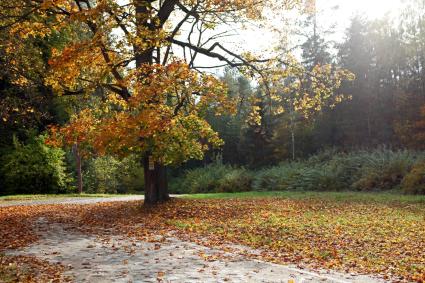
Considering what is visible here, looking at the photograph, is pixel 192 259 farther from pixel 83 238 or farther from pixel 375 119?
pixel 375 119

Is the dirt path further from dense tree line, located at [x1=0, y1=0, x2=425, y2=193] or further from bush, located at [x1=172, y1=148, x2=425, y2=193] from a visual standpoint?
dense tree line, located at [x1=0, y1=0, x2=425, y2=193]

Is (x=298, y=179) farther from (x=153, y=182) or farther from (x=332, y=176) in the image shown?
(x=153, y=182)

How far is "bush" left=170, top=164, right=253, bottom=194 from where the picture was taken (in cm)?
2667

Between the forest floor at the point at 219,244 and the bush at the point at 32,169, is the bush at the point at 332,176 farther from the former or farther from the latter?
the bush at the point at 32,169

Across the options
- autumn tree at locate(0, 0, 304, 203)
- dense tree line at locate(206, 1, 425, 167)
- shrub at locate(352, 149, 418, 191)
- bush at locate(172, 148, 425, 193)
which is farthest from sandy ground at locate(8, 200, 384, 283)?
dense tree line at locate(206, 1, 425, 167)

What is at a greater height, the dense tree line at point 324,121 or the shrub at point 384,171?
the dense tree line at point 324,121

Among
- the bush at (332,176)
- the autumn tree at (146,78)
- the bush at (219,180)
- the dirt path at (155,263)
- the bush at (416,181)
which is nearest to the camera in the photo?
the dirt path at (155,263)

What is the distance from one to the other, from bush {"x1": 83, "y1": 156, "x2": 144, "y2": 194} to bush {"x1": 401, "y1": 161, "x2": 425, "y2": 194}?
18.3 meters

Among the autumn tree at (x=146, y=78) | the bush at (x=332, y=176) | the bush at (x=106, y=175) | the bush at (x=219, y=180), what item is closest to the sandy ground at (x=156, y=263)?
the autumn tree at (x=146, y=78)

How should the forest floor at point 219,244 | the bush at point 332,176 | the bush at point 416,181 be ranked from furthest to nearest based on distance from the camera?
the bush at point 332,176 < the bush at point 416,181 < the forest floor at point 219,244

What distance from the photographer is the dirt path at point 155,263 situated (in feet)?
20.7

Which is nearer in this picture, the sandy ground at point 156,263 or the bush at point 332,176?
the sandy ground at point 156,263

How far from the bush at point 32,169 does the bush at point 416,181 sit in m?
20.5

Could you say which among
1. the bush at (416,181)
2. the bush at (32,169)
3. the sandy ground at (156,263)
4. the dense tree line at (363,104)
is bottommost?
the sandy ground at (156,263)
